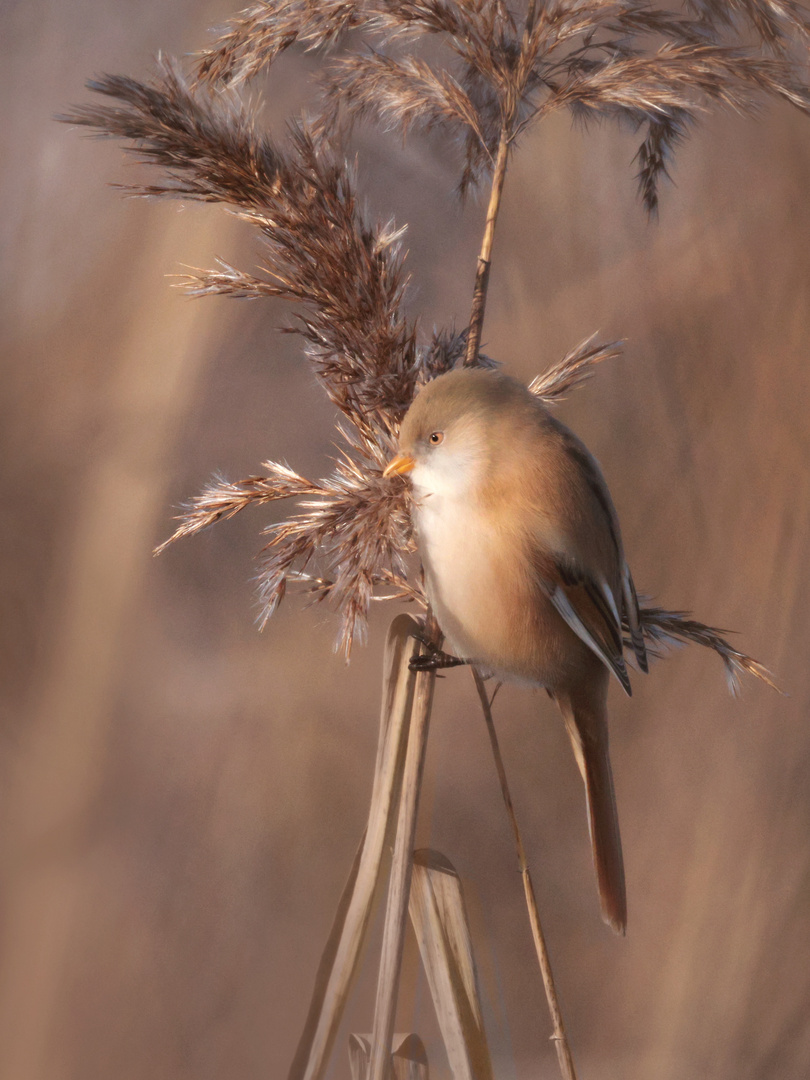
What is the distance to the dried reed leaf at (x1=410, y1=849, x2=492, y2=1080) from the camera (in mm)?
602

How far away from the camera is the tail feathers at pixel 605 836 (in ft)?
1.98

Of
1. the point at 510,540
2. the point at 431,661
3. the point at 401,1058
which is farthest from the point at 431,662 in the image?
the point at 401,1058

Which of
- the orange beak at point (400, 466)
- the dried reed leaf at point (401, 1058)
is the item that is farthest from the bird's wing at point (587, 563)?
the dried reed leaf at point (401, 1058)

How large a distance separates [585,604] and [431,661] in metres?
0.12

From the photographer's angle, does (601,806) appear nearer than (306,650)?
Yes

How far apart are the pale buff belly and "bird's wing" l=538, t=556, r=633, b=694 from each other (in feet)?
0.04

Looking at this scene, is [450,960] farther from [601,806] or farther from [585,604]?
[585,604]

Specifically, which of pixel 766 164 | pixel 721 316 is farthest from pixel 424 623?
pixel 766 164

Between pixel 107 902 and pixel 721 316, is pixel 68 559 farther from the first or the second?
pixel 721 316

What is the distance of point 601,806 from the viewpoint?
617 mm

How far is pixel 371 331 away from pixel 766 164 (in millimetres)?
778

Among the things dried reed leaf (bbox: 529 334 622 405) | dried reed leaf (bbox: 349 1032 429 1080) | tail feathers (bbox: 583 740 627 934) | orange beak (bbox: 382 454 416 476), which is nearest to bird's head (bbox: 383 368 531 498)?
orange beak (bbox: 382 454 416 476)

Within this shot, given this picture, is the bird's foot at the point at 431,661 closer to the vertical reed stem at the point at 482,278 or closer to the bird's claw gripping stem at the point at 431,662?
the bird's claw gripping stem at the point at 431,662

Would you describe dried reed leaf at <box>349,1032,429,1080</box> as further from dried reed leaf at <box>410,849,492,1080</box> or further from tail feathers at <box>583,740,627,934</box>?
tail feathers at <box>583,740,627,934</box>
